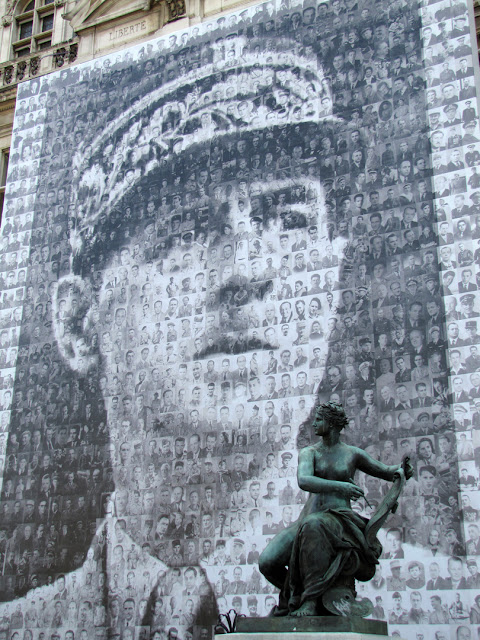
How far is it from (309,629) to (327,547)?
0.67 m

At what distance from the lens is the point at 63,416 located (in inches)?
610

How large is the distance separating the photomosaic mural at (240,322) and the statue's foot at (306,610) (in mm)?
5320

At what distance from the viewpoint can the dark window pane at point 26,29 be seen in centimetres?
2133

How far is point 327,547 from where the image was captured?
696 cm

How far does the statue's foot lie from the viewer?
6.78 meters

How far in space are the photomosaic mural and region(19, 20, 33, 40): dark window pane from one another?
521cm

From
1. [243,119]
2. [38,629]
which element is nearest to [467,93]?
[243,119]

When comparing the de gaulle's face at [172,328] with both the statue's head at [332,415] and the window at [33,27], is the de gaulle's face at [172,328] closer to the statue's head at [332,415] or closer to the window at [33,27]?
the statue's head at [332,415]

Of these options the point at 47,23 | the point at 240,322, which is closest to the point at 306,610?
the point at 240,322

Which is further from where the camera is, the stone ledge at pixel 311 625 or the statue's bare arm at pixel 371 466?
the statue's bare arm at pixel 371 466

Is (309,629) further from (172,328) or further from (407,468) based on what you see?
(172,328)

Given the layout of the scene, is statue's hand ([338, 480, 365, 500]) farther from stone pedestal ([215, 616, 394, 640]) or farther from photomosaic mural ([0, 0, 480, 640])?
photomosaic mural ([0, 0, 480, 640])

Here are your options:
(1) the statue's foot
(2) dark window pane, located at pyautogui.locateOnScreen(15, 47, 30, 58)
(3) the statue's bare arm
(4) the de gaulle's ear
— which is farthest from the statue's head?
(2) dark window pane, located at pyautogui.locateOnScreen(15, 47, 30, 58)

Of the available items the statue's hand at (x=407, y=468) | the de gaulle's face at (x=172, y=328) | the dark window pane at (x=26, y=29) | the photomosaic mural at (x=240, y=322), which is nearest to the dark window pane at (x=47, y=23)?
the dark window pane at (x=26, y=29)
